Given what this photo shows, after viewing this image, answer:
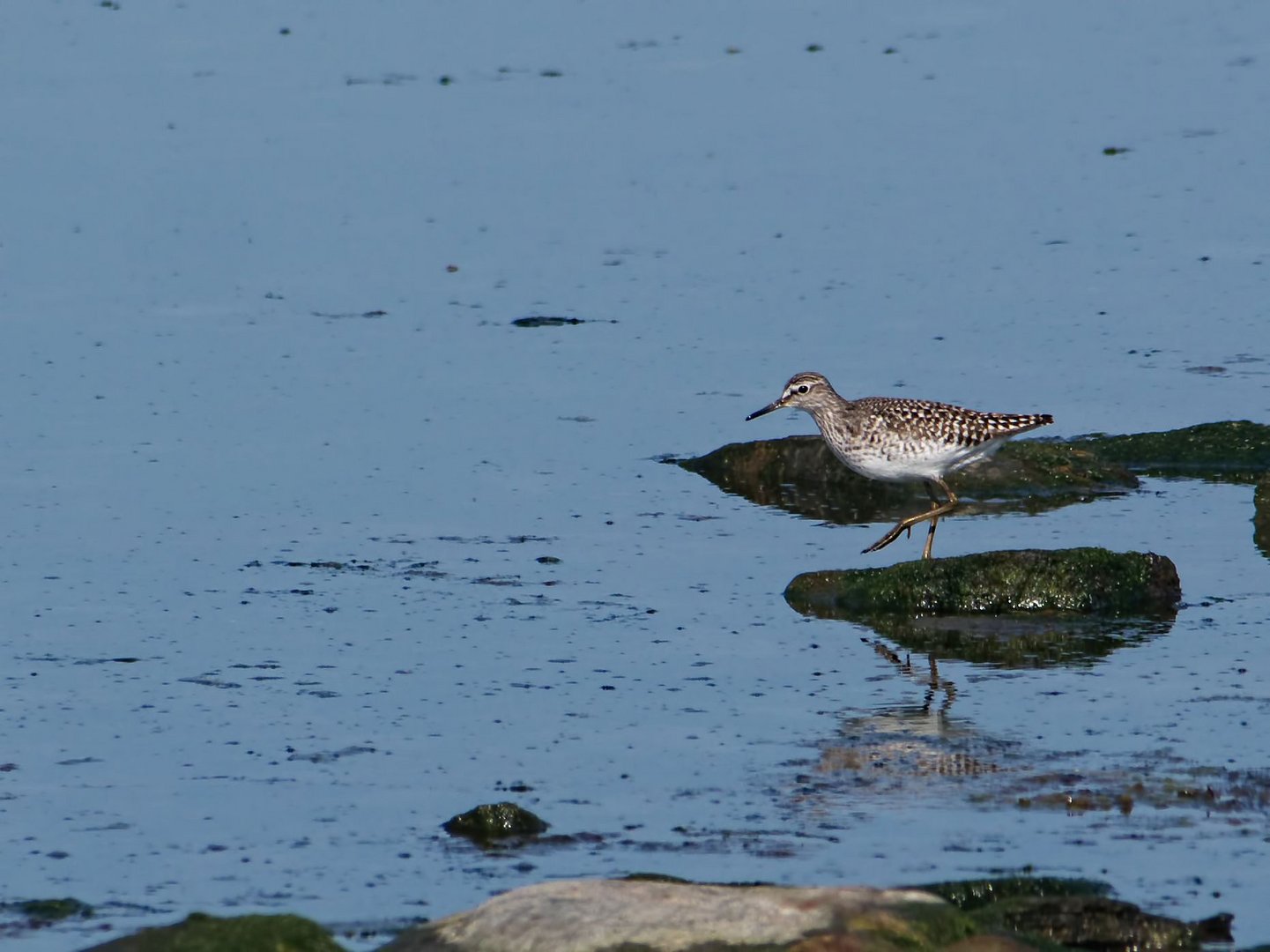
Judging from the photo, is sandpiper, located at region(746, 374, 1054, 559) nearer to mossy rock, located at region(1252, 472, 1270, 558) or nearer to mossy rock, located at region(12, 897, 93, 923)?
mossy rock, located at region(1252, 472, 1270, 558)

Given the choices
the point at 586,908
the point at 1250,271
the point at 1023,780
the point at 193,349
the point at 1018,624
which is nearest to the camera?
the point at 586,908

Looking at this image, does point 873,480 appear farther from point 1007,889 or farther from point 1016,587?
point 1007,889

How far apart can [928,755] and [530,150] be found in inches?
477

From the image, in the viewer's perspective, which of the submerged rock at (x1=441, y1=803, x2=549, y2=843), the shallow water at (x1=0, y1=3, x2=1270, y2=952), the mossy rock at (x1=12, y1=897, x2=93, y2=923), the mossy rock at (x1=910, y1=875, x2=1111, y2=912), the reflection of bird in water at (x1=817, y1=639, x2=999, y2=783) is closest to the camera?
the mossy rock at (x1=910, y1=875, x2=1111, y2=912)

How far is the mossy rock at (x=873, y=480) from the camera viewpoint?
44.0ft

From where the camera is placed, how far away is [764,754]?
9.26 metres

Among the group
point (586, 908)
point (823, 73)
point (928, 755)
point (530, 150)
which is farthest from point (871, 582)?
point (823, 73)

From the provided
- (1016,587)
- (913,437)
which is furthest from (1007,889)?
(913,437)

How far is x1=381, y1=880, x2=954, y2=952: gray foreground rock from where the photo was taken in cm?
668

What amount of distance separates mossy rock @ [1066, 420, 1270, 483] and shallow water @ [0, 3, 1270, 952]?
0.26 meters

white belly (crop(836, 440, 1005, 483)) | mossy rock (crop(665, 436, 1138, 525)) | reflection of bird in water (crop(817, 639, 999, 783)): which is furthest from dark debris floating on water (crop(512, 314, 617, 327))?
reflection of bird in water (crop(817, 639, 999, 783))

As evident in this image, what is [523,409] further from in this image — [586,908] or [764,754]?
→ [586,908]

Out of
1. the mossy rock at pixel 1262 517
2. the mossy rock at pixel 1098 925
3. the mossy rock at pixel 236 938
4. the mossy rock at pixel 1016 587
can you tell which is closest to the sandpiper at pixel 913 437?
the mossy rock at pixel 1016 587

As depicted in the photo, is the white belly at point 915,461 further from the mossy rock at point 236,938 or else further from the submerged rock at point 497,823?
the mossy rock at point 236,938
